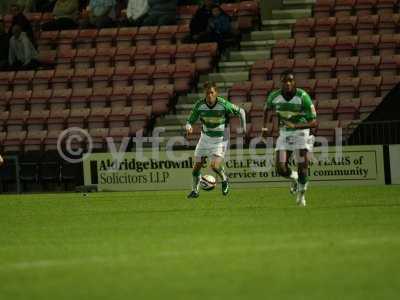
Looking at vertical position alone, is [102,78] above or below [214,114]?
above

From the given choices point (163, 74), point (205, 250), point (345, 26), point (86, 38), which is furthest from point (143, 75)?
Answer: point (205, 250)

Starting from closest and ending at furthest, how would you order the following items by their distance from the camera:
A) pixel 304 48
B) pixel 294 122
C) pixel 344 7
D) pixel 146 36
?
1. pixel 294 122
2. pixel 304 48
3. pixel 344 7
4. pixel 146 36

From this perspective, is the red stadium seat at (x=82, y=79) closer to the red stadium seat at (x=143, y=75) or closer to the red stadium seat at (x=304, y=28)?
the red stadium seat at (x=143, y=75)

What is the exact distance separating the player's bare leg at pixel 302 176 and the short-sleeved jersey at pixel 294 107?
0.53 metres

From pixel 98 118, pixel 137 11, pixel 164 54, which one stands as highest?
pixel 137 11

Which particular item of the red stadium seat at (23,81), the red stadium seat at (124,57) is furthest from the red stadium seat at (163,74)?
the red stadium seat at (23,81)

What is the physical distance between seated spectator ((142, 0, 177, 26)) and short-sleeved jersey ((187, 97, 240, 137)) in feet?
27.5

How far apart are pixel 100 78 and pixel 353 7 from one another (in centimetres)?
678

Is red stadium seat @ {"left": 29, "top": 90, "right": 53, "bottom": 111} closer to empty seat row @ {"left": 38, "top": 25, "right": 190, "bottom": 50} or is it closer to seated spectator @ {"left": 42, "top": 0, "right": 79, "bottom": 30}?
empty seat row @ {"left": 38, "top": 25, "right": 190, "bottom": 50}

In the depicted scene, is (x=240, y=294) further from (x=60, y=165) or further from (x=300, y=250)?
(x=60, y=165)

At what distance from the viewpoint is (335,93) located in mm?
28516

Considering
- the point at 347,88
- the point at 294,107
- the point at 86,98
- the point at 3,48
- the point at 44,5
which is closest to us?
the point at 294,107

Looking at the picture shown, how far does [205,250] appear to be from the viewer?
12742mm

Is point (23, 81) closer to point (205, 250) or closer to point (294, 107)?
point (294, 107)
